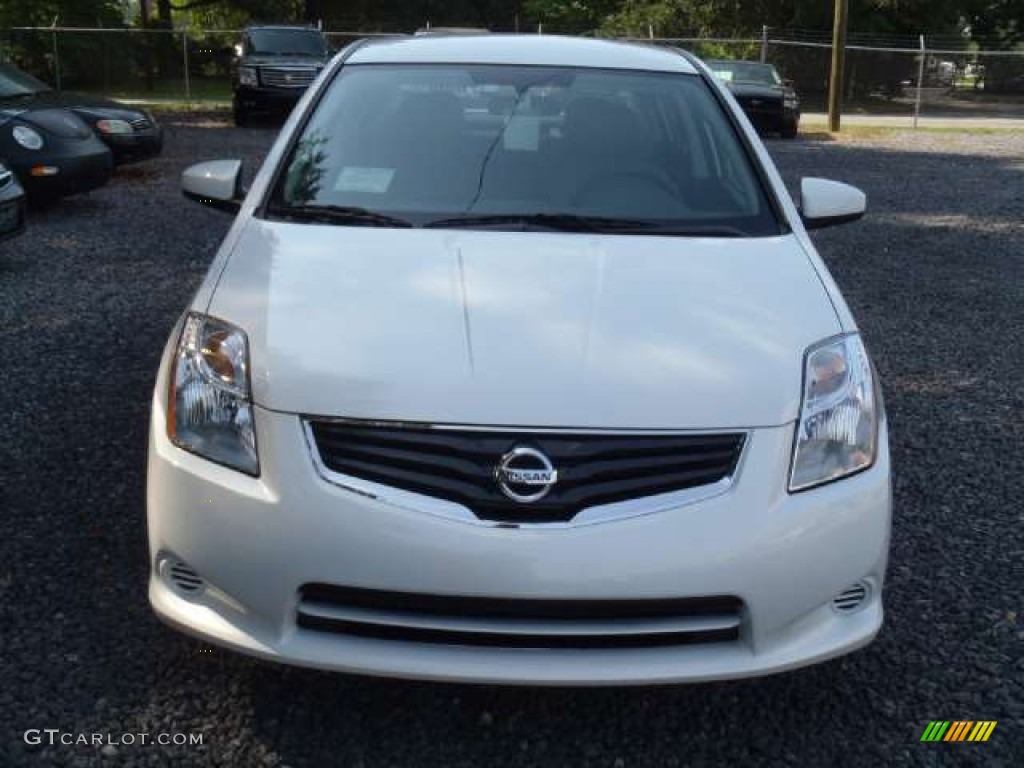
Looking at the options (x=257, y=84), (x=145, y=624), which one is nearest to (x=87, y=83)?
(x=257, y=84)

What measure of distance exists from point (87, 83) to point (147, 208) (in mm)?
21727

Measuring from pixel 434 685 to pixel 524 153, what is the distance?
6.05 feet

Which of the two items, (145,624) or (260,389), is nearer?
(260,389)

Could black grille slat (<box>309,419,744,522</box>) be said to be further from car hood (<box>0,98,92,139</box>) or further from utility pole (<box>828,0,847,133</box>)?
utility pole (<box>828,0,847,133</box>)

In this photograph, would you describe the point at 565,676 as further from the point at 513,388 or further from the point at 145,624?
the point at 145,624

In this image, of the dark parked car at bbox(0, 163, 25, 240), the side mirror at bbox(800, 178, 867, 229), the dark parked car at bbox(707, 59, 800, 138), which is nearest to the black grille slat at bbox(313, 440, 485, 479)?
the side mirror at bbox(800, 178, 867, 229)

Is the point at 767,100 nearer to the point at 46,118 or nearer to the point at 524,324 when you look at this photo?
the point at 46,118

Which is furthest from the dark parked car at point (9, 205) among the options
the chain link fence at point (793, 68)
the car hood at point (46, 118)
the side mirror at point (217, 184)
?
the chain link fence at point (793, 68)

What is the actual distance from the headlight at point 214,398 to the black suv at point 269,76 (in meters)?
17.2

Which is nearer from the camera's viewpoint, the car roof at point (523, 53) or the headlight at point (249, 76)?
the car roof at point (523, 53)

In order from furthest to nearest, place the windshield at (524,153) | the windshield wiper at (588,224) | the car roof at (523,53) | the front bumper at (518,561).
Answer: the car roof at (523,53)
the windshield at (524,153)
the windshield wiper at (588,224)
the front bumper at (518,561)

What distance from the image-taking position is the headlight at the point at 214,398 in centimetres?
259

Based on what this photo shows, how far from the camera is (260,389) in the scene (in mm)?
2611

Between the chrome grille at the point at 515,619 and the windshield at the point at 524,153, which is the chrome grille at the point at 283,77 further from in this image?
the chrome grille at the point at 515,619
